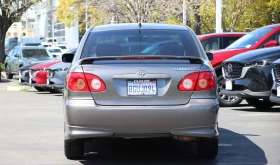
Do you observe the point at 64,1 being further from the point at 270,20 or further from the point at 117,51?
the point at 117,51

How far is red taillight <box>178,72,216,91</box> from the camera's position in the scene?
779 centimetres

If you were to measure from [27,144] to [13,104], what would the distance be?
7.92 metres

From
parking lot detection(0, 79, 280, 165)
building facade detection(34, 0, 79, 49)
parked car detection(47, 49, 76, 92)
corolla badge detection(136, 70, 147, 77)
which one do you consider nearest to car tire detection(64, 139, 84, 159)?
parking lot detection(0, 79, 280, 165)

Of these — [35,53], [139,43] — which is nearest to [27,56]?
[35,53]

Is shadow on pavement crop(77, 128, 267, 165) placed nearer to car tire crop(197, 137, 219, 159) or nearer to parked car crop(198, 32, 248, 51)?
car tire crop(197, 137, 219, 159)

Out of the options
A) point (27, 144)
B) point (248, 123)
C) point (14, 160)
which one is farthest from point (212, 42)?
point (14, 160)

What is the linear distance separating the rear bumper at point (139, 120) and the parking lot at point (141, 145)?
2.41 feet

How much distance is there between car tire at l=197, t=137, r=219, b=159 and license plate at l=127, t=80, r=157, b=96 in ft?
Result: 3.06

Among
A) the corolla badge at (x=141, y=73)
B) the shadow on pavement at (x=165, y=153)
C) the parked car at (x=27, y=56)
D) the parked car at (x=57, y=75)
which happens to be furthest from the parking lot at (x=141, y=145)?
the parked car at (x=27, y=56)

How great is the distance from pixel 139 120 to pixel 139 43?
4.62 ft

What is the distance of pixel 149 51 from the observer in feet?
29.1

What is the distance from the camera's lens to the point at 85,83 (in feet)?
25.6

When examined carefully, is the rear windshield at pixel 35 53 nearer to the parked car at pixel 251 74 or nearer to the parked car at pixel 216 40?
the parked car at pixel 216 40

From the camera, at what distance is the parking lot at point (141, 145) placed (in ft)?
28.0
